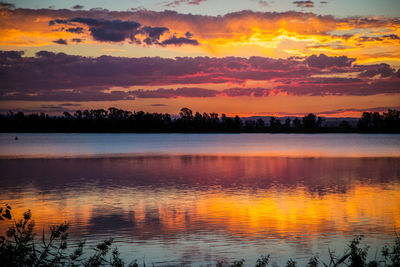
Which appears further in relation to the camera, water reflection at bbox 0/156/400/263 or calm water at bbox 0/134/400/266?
water reflection at bbox 0/156/400/263

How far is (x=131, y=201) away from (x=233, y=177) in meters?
12.9

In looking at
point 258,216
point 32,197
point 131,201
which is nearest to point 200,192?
point 131,201

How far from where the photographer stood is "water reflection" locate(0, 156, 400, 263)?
14.5 m

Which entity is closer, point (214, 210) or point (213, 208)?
point (214, 210)

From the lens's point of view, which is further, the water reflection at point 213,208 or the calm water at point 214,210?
the water reflection at point 213,208

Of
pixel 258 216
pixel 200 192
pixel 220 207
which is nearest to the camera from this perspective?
pixel 258 216

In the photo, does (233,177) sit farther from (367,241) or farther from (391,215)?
(367,241)

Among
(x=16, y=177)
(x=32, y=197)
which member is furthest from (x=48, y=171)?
(x=32, y=197)

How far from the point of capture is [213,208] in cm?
2070

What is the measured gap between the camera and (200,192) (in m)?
26.1

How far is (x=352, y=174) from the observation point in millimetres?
36250

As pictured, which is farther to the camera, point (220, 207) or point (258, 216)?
point (220, 207)

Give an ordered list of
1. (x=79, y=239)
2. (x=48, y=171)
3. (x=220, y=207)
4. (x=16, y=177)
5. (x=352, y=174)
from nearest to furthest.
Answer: (x=79, y=239), (x=220, y=207), (x=16, y=177), (x=352, y=174), (x=48, y=171)

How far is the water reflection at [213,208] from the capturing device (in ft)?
47.7
